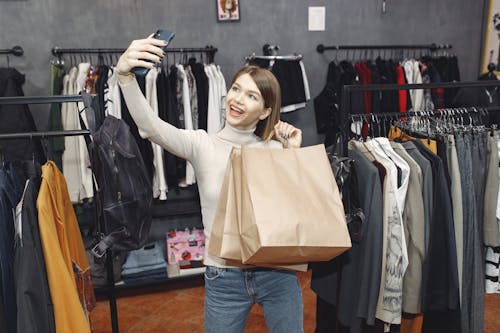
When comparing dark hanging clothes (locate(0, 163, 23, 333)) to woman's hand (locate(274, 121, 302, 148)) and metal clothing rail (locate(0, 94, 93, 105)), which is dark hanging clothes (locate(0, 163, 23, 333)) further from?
woman's hand (locate(274, 121, 302, 148))

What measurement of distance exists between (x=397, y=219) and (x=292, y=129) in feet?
1.82

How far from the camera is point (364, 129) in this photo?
1959mm

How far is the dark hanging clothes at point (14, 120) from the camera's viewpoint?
246 cm

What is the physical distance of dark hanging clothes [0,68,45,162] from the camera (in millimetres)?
2459

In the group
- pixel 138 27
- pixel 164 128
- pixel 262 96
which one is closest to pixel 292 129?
pixel 262 96

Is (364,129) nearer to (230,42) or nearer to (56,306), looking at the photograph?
(56,306)

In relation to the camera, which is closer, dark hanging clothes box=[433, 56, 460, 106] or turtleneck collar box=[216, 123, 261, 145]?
turtleneck collar box=[216, 123, 261, 145]

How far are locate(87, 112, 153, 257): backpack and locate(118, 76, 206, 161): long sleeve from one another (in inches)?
3.2

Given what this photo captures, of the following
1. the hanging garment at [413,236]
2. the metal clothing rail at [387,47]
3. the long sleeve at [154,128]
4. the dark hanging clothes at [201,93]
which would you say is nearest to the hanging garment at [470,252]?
the hanging garment at [413,236]

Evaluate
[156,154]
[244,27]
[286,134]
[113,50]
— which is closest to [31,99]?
[286,134]

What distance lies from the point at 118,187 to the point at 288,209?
0.52 metres

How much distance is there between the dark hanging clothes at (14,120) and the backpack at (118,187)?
4.44 feet

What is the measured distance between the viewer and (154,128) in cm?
131

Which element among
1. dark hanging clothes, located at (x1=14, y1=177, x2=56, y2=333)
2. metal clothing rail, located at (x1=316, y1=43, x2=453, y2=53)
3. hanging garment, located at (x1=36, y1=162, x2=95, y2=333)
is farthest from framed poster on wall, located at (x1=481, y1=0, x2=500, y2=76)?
dark hanging clothes, located at (x1=14, y1=177, x2=56, y2=333)
